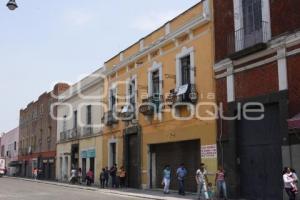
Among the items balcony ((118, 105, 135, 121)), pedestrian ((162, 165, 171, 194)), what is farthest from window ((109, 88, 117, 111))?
pedestrian ((162, 165, 171, 194))

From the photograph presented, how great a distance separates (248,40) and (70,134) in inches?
1066

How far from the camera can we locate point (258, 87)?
19422mm

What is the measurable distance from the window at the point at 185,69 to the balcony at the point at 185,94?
59 centimetres

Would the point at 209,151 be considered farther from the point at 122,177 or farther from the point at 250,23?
the point at 122,177

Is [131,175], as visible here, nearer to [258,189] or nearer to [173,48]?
[173,48]

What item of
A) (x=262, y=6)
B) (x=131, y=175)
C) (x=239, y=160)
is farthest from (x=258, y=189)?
(x=131, y=175)

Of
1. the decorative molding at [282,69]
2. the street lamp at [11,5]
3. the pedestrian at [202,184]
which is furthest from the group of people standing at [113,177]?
the street lamp at [11,5]

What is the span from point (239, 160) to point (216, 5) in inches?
283

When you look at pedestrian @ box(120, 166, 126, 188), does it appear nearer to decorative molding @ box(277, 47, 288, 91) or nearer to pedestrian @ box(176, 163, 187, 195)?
pedestrian @ box(176, 163, 187, 195)

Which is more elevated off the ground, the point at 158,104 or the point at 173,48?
the point at 173,48

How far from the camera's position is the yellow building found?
75.9ft

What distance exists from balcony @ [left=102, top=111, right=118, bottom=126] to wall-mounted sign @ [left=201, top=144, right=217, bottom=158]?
1145 cm

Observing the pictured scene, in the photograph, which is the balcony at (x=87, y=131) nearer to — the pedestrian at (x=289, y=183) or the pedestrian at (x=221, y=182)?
the pedestrian at (x=221, y=182)

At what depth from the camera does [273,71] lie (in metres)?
18.6
